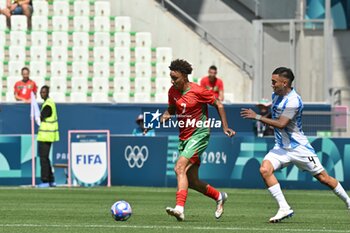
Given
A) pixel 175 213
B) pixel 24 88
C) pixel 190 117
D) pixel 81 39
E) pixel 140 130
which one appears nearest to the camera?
A: pixel 175 213

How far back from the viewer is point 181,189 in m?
14.5

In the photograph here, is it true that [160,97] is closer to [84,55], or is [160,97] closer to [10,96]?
[84,55]

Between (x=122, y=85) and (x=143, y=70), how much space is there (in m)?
0.80

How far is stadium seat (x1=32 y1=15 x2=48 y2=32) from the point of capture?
31.7 meters

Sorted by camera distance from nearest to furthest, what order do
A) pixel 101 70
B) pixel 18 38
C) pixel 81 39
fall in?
pixel 101 70 < pixel 18 38 < pixel 81 39

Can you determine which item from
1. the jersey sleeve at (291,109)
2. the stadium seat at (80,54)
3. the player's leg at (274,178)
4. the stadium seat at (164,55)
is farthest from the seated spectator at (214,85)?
the jersey sleeve at (291,109)

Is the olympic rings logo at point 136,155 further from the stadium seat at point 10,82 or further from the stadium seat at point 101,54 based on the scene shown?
the stadium seat at point 101,54

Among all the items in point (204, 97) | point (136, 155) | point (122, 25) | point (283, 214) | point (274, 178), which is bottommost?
point (283, 214)

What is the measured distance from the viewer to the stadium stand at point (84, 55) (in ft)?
101

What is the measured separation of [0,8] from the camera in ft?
104

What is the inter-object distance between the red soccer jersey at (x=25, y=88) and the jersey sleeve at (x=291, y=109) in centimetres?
1479

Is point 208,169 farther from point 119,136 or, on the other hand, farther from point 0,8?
point 0,8

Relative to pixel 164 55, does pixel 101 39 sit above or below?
above

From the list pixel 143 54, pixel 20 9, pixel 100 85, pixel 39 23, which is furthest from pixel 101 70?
pixel 20 9
